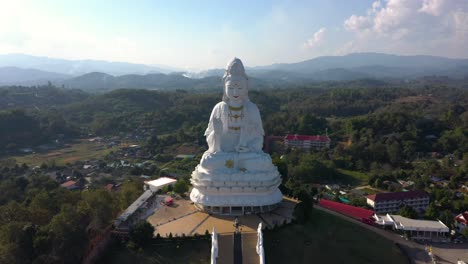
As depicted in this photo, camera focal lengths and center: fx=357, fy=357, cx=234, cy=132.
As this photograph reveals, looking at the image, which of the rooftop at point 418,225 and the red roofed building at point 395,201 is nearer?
the rooftop at point 418,225

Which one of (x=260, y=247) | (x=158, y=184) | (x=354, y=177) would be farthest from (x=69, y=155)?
(x=260, y=247)

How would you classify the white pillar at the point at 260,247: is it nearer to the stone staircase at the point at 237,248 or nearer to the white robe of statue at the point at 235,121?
the stone staircase at the point at 237,248

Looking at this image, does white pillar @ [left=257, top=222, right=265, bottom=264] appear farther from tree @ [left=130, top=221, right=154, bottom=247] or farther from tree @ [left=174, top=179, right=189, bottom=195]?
tree @ [left=174, top=179, right=189, bottom=195]

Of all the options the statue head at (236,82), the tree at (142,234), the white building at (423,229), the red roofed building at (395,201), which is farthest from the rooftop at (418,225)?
the tree at (142,234)

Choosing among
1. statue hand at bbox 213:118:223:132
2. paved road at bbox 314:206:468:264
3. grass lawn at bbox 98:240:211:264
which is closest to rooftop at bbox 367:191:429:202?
paved road at bbox 314:206:468:264

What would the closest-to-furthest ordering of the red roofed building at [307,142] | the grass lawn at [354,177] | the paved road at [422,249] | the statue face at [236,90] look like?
1. the paved road at [422,249]
2. the statue face at [236,90]
3. the grass lawn at [354,177]
4. the red roofed building at [307,142]

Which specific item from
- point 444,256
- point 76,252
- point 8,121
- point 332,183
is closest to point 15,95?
point 8,121

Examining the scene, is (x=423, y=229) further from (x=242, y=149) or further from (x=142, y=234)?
(x=142, y=234)

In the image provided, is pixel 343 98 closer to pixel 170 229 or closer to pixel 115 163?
pixel 115 163
